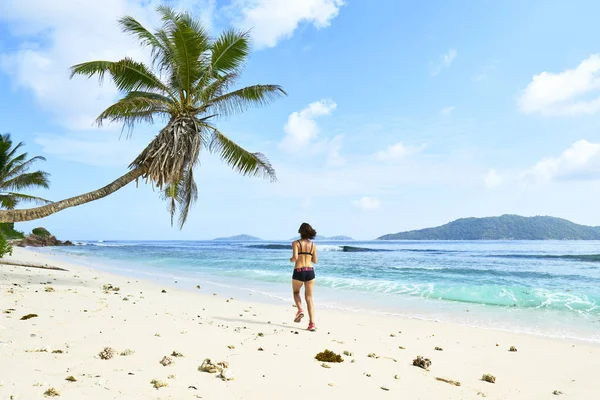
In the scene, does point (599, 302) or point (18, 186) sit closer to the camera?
point (599, 302)

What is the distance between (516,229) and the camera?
141m

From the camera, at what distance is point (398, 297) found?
1313 centimetres

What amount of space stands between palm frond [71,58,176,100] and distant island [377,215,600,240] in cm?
14893

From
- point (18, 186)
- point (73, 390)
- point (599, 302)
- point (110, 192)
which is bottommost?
point (599, 302)

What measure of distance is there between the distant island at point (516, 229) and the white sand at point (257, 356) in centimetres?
14948

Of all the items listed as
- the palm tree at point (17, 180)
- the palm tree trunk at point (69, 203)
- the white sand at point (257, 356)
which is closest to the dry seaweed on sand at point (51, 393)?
the white sand at point (257, 356)

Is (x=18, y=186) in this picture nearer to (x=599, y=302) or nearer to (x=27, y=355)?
(x=27, y=355)

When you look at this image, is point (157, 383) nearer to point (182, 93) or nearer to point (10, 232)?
point (182, 93)

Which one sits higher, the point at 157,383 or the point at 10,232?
the point at 10,232

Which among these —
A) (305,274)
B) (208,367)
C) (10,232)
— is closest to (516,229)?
(10,232)

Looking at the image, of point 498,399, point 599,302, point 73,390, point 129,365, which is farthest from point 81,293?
point 599,302

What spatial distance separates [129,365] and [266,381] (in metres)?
1.50

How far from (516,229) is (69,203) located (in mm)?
156937

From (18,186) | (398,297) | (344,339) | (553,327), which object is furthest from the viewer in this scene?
(18,186)
